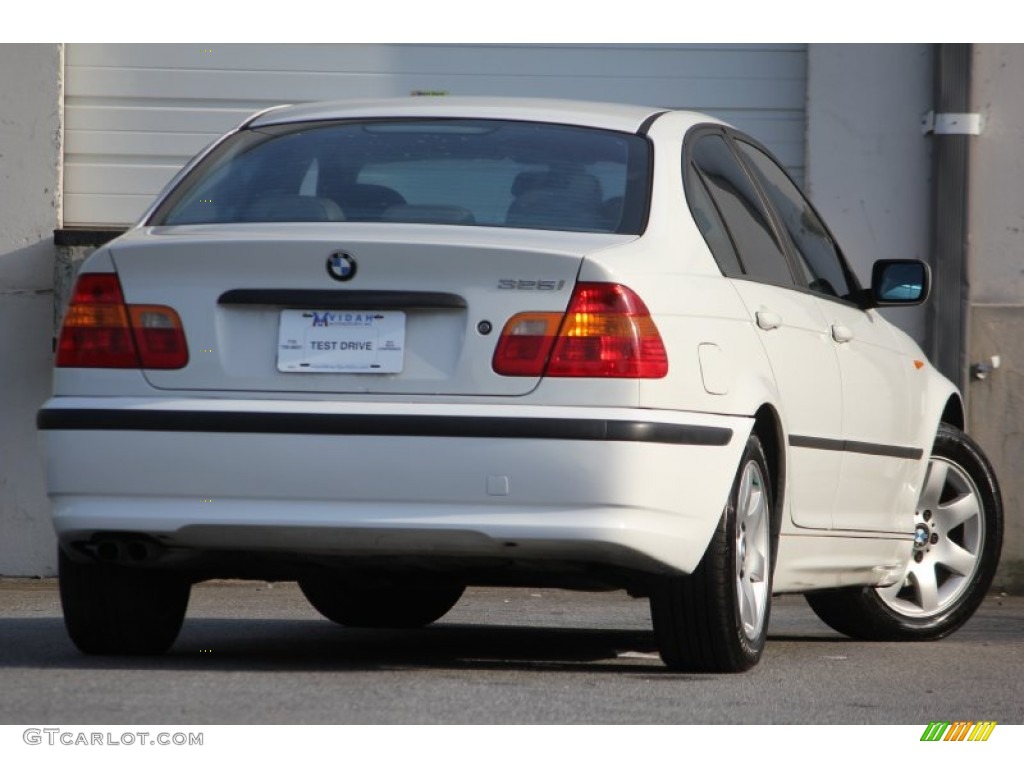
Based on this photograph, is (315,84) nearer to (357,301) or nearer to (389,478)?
(357,301)

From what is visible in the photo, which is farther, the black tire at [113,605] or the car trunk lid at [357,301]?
the black tire at [113,605]

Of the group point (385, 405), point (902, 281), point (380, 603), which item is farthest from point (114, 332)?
point (902, 281)

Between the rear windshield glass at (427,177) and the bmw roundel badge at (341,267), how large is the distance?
32 centimetres

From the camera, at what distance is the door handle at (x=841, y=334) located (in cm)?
659

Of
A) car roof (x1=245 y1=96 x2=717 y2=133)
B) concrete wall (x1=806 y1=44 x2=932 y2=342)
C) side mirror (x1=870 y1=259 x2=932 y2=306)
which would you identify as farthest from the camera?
concrete wall (x1=806 y1=44 x2=932 y2=342)

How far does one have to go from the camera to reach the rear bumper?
16.8 feet

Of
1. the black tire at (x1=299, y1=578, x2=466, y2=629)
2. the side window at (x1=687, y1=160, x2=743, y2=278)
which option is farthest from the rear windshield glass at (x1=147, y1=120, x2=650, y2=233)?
the black tire at (x1=299, y1=578, x2=466, y2=629)

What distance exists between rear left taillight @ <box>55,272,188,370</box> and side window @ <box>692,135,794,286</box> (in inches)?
62.4

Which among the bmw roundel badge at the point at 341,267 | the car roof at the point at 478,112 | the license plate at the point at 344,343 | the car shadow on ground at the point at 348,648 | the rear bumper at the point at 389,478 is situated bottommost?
the car shadow on ground at the point at 348,648

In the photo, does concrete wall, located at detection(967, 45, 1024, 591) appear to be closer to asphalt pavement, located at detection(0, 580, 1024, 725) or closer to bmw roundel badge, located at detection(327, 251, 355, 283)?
asphalt pavement, located at detection(0, 580, 1024, 725)

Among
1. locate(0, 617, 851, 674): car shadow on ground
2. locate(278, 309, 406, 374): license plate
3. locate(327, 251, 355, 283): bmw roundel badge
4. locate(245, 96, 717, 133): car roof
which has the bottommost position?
locate(0, 617, 851, 674): car shadow on ground

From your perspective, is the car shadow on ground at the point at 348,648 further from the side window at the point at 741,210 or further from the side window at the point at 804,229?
the side window at the point at 804,229

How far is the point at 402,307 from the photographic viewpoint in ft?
17.2

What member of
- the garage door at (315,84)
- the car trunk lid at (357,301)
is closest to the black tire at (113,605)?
the car trunk lid at (357,301)
